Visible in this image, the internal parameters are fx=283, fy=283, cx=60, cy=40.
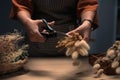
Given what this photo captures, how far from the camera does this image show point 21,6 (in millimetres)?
1577

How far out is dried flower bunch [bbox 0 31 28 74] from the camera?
1130mm

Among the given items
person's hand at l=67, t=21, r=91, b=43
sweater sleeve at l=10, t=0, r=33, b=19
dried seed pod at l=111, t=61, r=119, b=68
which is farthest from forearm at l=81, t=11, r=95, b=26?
dried seed pod at l=111, t=61, r=119, b=68

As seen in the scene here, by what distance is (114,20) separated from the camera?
10.3 ft

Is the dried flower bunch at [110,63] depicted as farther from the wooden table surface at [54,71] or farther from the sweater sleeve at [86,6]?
the sweater sleeve at [86,6]

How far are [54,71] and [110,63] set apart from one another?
239 millimetres

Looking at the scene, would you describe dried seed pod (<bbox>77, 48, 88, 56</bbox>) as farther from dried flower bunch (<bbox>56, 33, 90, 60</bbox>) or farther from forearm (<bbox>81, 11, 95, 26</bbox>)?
forearm (<bbox>81, 11, 95, 26</bbox>)

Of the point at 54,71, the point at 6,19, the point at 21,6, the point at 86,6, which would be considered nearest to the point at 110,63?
the point at 54,71

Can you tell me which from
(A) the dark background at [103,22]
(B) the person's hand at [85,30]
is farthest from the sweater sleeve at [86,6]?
(A) the dark background at [103,22]

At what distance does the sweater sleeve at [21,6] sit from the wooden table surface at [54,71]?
12.9 inches

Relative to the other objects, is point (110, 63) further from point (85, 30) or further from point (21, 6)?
point (21, 6)

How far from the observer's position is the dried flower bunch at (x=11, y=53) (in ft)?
3.71

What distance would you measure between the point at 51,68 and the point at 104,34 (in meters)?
2.05

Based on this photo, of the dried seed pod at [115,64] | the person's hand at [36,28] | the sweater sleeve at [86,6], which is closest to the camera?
the dried seed pod at [115,64]

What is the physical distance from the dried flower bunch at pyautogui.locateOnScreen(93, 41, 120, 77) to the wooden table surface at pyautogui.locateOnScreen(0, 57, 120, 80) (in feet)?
0.08
